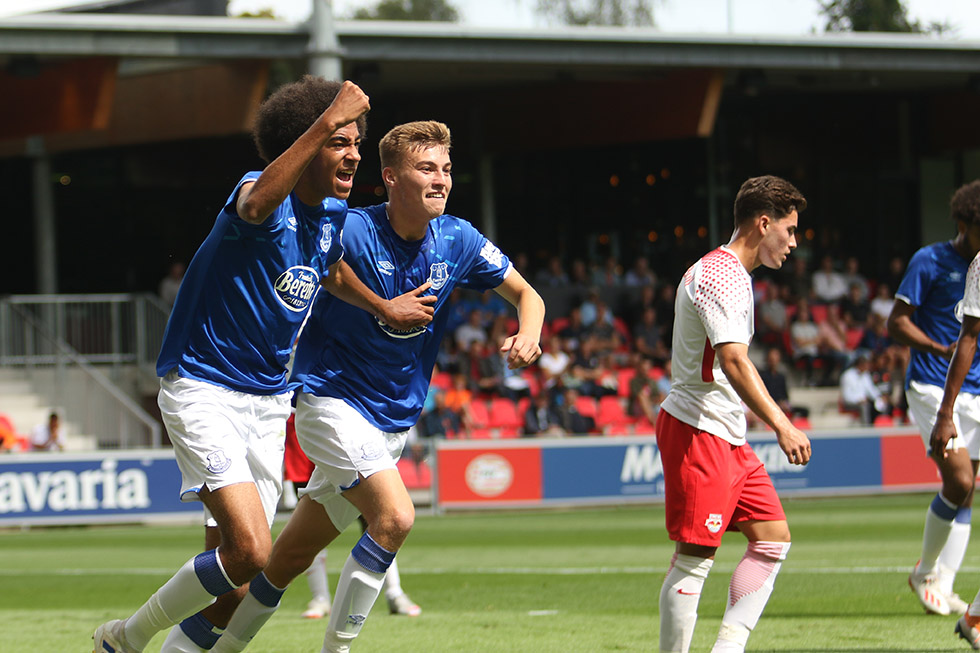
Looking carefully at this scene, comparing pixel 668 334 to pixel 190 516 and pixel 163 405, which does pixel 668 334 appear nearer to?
pixel 190 516

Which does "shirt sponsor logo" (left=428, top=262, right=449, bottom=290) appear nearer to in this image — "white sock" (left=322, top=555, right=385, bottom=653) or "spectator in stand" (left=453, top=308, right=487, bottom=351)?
"white sock" (left=322, top=555, right=385, bottom=653)

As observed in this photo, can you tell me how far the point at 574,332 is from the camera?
22672mm

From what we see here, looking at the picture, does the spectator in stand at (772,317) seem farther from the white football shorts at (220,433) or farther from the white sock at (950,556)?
the white football shorts at (220,433)

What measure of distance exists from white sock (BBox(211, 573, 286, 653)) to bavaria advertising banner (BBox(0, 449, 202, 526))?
11085mm

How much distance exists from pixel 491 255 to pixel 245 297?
129 centimetres

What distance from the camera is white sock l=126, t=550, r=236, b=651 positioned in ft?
15.9

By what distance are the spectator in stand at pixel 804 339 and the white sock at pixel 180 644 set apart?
64.8ft

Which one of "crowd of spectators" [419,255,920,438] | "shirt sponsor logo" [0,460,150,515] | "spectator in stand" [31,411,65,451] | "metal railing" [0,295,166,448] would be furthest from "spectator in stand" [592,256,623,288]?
"shirt sponsor logo" [0,460,150,515]

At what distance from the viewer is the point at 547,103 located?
83.6 feet

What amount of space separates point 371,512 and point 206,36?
15.4m

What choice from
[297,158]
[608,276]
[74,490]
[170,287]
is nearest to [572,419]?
[608,276]

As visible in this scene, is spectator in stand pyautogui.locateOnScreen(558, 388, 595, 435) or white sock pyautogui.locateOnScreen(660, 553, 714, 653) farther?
spectator in stand pyautogui.locateOnScreen(558, 388, 595, 435)

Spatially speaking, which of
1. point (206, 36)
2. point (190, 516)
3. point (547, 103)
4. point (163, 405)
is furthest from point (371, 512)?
point (547, 103)

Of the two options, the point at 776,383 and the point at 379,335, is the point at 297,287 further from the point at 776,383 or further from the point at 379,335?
the point at 776,383
